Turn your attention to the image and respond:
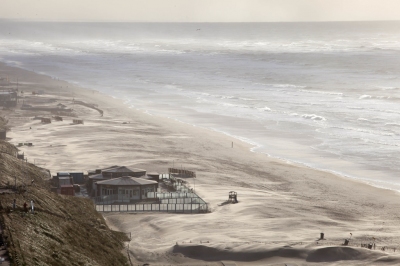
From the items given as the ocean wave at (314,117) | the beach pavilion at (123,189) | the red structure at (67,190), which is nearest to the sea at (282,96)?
the ocean wave at (314,117)

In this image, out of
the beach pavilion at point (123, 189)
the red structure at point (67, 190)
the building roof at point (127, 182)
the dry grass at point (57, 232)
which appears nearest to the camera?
the dry grass at point (57, 232)

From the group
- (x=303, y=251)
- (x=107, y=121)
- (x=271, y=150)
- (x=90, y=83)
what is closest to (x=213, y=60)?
(x=90, y=83)

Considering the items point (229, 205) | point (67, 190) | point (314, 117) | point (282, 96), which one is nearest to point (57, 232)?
point (67, 190)

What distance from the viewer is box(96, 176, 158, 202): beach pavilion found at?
30.7m

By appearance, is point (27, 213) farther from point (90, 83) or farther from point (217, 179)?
point (90, 83)

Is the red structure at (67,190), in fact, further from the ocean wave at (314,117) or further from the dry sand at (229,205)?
the ocean wave at (314,117)

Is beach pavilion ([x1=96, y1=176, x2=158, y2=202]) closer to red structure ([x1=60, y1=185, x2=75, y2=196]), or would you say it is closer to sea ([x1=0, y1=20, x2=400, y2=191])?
red structure ([x1=60, y1=185, x2=75, y2=196])

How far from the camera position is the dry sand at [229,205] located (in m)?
24.0

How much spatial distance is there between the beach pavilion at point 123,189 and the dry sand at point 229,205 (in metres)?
1.78

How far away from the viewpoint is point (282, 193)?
33531 millimetres

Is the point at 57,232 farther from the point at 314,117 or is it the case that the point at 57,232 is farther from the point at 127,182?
the point at 314,117

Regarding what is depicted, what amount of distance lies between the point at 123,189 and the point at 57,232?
917 cm

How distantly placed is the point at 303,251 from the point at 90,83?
70622 mm

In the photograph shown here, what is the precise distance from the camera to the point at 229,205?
1198 inches
